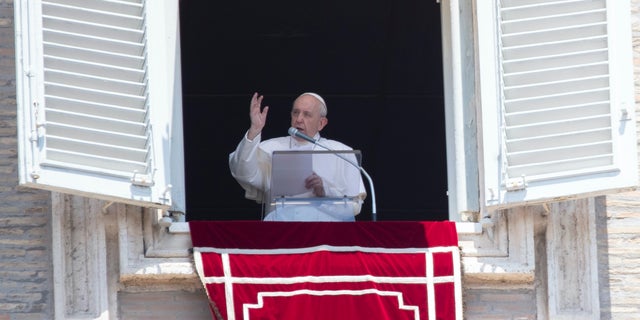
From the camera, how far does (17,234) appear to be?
34.3 ft

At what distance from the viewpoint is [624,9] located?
410 inches

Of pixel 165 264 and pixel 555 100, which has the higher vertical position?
pixel 555 100

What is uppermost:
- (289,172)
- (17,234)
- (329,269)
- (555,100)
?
(555,100)

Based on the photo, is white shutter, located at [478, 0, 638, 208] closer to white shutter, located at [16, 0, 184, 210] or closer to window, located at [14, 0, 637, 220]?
window, located at [14, 0, 637, 220]

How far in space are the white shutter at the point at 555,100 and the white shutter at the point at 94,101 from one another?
142 centimetres

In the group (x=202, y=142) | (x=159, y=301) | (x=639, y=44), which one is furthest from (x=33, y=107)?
(x=202, y=142)

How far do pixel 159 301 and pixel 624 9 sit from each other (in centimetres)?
237

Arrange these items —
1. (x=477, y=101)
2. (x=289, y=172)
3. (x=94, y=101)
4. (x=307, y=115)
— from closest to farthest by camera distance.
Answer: (x=94, y=101), (x=477, y=101), (x=289, y=172), (x=307, y=115)

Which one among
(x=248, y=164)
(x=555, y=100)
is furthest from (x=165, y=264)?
(x=555, y=100)

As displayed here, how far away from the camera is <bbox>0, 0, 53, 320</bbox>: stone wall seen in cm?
1035

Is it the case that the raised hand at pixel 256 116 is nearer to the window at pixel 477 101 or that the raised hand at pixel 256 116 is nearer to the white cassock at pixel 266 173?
the white cassock at pixel 266 173

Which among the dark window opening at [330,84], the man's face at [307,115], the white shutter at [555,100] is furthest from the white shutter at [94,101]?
the dark window opening at [330,84]

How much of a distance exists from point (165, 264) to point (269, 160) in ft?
4.41

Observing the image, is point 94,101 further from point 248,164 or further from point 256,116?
point 248,164
